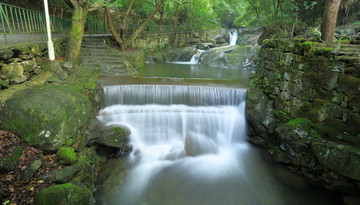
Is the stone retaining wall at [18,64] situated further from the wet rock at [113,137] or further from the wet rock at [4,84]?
the wet rock at [113,137]

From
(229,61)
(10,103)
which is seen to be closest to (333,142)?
(10,103)

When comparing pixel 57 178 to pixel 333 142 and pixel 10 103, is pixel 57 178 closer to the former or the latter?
pixel 10 103

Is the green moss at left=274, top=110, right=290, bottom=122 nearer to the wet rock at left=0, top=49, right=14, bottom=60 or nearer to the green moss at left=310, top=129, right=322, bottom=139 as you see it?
the green moss at left=310, top=129, right=322, bottom=139

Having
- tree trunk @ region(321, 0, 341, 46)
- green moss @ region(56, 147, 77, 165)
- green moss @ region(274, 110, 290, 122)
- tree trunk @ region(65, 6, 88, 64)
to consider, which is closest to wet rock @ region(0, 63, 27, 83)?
green moss @ region(56, 147, 77, 165)

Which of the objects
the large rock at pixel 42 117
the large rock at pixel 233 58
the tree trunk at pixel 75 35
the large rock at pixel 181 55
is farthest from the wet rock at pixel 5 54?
the large rock at pixel 181 55

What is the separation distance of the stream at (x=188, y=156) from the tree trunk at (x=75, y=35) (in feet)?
7.66

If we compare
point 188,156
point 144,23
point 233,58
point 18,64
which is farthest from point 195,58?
point 18,64

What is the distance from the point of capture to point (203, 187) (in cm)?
540

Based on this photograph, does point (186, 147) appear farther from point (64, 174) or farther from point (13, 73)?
point (13, 73)

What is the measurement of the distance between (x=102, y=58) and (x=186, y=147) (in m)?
7.60

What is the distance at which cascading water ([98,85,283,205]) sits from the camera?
17.0 feet

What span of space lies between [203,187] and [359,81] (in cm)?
425

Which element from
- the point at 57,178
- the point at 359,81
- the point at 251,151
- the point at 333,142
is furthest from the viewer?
the point at 251,151

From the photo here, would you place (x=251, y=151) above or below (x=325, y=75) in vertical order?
below
